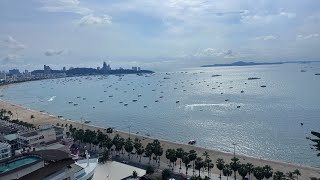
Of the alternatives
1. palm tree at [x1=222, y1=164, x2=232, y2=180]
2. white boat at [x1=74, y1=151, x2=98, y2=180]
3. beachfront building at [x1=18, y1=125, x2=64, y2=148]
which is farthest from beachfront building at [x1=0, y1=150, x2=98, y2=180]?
beachfront building at [x1=18, y1=125, x2=64, y2=148]

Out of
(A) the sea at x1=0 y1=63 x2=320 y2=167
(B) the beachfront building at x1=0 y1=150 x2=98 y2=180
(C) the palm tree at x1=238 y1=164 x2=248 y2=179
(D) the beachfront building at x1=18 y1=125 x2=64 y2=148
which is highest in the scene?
(B) the beachfront building at x1=0 y1=150 x2=98 y2=180

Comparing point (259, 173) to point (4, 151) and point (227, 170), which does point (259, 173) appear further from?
point (4, 151)

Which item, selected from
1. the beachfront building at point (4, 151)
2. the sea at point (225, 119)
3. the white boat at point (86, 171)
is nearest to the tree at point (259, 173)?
the sea at point (225, 119)

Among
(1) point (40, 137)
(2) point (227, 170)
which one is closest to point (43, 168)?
(2) point (227, 170)

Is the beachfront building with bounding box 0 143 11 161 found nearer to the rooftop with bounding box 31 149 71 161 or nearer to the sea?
the rooftop with bounding box 31 149 71 161

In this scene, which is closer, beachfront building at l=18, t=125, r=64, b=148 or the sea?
beachfront building at l=18, t=125, r=64, b=148

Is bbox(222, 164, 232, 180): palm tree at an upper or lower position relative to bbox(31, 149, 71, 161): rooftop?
lower
